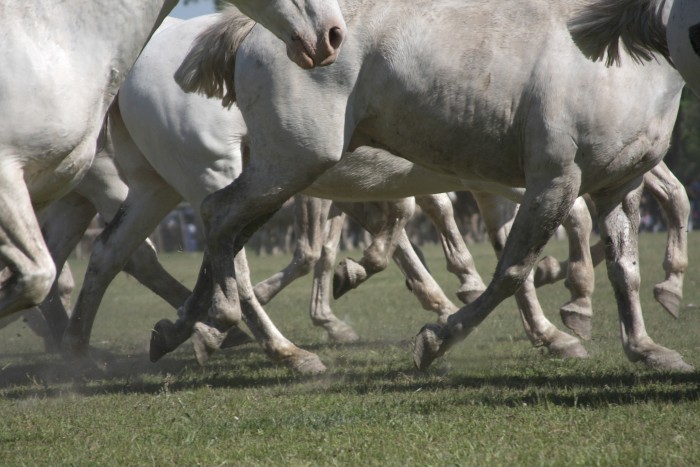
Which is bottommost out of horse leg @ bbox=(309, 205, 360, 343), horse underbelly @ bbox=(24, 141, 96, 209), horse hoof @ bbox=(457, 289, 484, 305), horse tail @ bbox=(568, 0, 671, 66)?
horse leg @ bbox=(309, 205, 360, 343)

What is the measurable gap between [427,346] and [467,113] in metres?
1.18

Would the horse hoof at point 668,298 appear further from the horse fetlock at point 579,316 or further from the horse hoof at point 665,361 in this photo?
the horse hoof at point 665,361

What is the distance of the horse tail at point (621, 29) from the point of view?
543 centimetres

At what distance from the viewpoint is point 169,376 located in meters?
6.75

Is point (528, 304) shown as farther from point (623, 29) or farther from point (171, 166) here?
point (623, 29)

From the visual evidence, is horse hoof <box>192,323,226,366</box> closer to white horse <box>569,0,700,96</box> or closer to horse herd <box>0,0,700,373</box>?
horse herd <box>0,0,700,373</box>

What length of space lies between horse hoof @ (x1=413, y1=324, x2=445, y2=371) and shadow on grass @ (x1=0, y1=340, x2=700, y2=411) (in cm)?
15

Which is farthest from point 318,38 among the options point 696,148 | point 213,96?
point 696,148

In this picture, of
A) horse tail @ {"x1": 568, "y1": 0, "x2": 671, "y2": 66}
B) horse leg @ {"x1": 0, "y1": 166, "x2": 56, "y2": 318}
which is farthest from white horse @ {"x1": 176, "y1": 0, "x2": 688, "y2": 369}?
horse leg @ {"x1": 0, "y1": 166, "x2": 56, "y2": 318}

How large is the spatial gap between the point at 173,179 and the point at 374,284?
34.1ft

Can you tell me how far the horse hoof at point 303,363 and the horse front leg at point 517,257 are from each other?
3.60 feet

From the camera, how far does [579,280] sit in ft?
25.0

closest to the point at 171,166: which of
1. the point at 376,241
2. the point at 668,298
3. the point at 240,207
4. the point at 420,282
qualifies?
the point at 240,207

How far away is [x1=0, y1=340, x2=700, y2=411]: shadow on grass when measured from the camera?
530 centimetres
